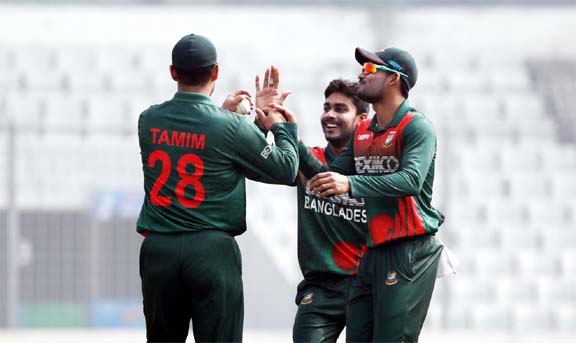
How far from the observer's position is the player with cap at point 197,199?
473 cm

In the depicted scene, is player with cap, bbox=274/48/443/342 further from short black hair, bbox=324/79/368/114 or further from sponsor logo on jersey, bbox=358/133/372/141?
short black hair, bbox=324/79/368/114

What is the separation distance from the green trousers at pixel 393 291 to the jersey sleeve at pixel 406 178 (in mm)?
393

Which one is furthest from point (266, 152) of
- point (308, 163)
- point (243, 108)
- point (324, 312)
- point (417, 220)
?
point (324, 312)

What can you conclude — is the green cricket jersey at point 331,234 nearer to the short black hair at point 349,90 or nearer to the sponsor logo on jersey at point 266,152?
the short black hair at point 349,90

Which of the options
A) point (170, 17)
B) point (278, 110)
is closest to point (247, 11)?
point (170, 17)

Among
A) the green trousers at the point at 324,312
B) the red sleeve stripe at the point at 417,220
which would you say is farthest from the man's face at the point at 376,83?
the green trousers at the point at 324,312

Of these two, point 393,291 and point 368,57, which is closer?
point 393,291

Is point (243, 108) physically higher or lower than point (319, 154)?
higher

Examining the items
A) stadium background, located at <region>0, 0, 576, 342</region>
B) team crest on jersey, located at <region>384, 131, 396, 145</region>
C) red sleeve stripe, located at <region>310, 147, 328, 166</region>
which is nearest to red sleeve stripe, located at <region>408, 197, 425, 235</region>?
team crest on jersey, located at <region>384, 131, 396, 145</region>

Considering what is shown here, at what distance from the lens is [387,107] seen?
513 centimetres

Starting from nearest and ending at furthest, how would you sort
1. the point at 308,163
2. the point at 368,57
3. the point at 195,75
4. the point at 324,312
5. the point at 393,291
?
the point at 195,75 → the point at 393,291 → the point at 368,57 → the point at 308,163 → the point at 324,312

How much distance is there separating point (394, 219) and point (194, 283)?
954 millimetres

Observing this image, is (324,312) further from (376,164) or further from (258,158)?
(258,158)

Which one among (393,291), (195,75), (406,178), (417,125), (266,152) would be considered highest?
(195,75)
